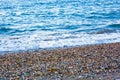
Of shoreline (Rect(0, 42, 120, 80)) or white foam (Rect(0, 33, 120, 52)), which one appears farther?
white foam (Rect(0, 33, 120, 52))

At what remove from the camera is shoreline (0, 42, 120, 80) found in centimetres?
1177

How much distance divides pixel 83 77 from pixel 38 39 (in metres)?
11.4

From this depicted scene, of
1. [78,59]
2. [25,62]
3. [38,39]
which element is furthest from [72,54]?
[38,39]

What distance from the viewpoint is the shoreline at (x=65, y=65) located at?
11.8 meters

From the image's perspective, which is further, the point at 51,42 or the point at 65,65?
the point at 51,42

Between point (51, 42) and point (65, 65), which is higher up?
point (65, 65)

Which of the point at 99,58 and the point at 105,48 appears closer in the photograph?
the point at 99,58

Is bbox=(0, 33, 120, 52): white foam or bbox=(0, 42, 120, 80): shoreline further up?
bbox=(0, 42, 120, 80): shoreline

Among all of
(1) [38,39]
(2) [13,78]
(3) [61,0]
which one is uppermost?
(2) [13,78]

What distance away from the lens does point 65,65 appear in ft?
43.5

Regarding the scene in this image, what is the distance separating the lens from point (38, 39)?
22.5 metres

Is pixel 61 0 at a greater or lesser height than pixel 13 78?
lesser

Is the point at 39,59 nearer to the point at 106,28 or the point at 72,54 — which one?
the point at 72,54

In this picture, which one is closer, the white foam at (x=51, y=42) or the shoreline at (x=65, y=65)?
the shoreline at (x=65, y=65)
